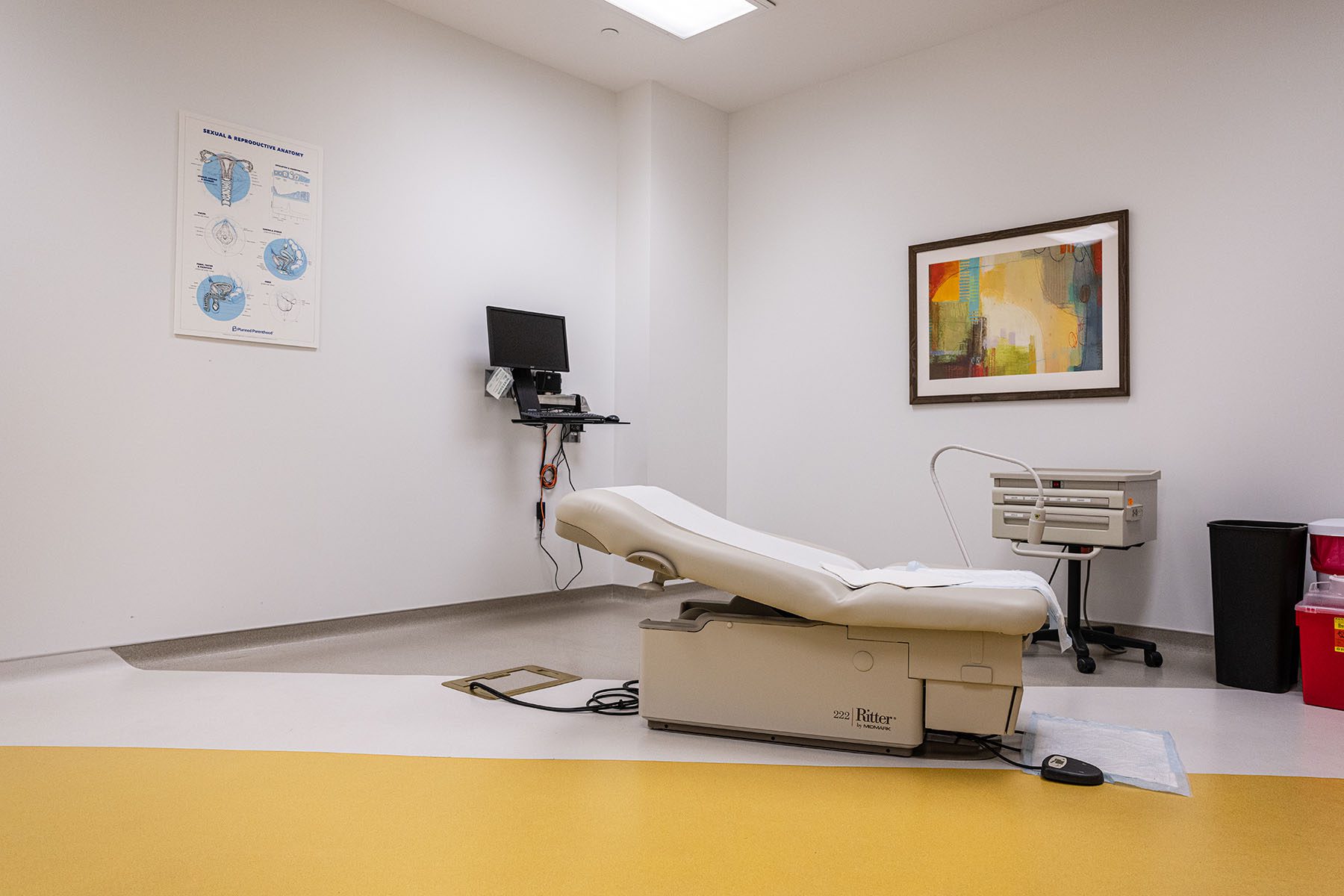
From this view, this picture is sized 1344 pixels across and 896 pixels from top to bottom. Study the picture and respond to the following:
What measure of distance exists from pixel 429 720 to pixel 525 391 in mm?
2127

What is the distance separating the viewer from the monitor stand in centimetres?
437

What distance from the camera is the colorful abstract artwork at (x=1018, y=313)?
3957 millimetres

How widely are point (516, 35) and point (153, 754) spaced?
145 inches

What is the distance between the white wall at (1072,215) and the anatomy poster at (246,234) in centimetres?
254

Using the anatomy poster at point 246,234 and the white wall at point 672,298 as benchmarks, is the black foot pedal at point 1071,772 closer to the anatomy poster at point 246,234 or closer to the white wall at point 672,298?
the white wall at point 672,298

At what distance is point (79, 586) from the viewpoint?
125 inches

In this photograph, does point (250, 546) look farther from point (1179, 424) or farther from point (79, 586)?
point (1179, 424)

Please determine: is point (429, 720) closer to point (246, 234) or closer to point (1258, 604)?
point (246, 234)

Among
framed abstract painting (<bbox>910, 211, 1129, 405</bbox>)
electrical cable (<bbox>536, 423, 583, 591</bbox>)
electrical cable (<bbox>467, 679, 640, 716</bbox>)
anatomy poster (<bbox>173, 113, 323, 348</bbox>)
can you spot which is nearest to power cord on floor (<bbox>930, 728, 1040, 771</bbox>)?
electrical cable (<bbox>467, 679, 640, 716</bbox>)

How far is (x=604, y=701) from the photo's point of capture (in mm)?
2822

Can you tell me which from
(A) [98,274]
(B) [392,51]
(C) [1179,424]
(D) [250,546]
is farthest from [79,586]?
(C) [1179,424]

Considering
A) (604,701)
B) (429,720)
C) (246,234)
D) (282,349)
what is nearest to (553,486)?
(282,349)

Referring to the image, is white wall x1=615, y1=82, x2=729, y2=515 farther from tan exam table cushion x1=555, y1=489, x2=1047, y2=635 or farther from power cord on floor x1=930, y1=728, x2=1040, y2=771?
power cord on floor x1=930, y1=728, x2=1040, y2=771

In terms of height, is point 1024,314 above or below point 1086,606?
above
